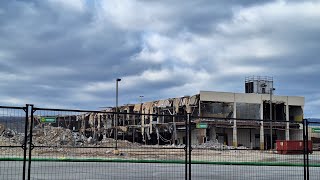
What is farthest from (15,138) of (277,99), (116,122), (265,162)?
(277,99)

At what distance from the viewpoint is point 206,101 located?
82.5 m

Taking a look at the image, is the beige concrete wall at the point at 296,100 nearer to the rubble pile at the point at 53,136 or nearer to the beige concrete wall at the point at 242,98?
the beige concrete wall at the point at 242,98

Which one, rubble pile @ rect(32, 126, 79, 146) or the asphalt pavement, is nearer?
rubble pile @ rect(32, 126, 79, 146)

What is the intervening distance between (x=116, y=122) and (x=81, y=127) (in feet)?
10.4

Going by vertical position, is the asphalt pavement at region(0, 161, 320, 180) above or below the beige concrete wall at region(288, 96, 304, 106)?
below

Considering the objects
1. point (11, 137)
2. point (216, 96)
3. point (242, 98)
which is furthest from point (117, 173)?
point (242, 98)

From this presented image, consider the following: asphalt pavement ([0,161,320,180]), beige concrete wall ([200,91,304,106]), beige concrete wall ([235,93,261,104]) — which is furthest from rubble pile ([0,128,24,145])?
beige concrete wall ([235,93,261,104])

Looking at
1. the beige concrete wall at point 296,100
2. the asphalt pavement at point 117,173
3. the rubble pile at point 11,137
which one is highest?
the beige concrete wall at point 296,100

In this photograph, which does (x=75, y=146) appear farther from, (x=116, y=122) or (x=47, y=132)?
(x=116, y=122)

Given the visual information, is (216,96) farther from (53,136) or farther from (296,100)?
(53,136)

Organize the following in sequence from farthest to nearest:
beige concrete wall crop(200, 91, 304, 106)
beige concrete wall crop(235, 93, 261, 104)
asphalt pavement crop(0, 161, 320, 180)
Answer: beige concrete wall crop(235, 93, 261, 104) → beige concrete wall crop(200, 91, 304, 106) → asphalt pavement crop(0, 161, 320, 180)

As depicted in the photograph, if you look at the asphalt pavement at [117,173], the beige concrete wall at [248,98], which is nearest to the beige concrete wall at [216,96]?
the beige concrete wall at [248,98]

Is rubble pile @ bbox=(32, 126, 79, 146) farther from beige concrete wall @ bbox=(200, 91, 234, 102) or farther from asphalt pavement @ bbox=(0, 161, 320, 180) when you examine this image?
beige concrete wall @ bbox=(200, 91, 234, 102)

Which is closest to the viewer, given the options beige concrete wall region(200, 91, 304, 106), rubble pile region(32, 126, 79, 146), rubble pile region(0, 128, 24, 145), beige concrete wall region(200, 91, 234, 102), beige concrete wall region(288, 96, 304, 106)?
rubble pile region(0, 128, 24, 145)
